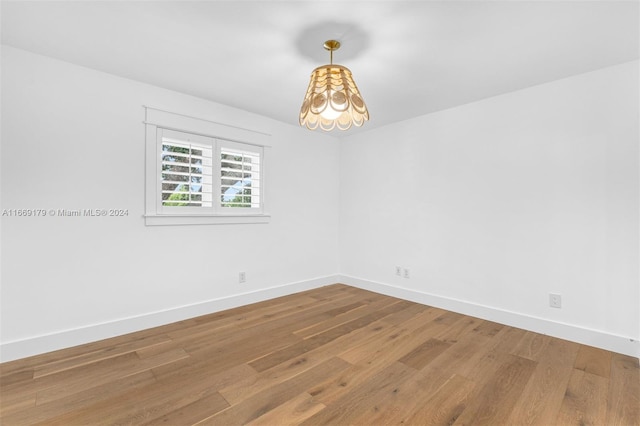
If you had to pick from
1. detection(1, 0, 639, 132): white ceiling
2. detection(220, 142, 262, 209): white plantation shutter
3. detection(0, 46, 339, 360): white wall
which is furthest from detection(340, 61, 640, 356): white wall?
detection(0, 46, 339, 360): white wall

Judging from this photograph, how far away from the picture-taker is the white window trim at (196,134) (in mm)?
2857

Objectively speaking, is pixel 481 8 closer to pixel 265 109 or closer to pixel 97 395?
pixel 265 109

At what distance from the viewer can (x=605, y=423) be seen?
1607 mm

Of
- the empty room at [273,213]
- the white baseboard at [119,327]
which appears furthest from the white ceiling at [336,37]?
the white baseboard at [119,327]

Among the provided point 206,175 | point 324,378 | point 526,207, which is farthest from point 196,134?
point 526,207

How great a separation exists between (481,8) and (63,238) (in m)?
3.54

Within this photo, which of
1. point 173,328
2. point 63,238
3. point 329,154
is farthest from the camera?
point 329,154

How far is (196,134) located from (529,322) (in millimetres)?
3948

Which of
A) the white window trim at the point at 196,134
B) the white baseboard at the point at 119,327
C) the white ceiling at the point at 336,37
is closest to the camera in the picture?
the white ceiling at the point at 336,37

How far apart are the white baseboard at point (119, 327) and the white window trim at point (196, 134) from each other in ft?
2.98

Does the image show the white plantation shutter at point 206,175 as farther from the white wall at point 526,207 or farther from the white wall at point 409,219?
the white wall at point 526,207

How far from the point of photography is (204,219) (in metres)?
3.23

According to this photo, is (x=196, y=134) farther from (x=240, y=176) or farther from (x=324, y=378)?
(x=324, y=378)

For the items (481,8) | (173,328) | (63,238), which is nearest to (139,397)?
(173,328)
